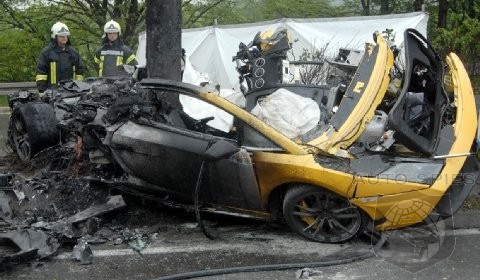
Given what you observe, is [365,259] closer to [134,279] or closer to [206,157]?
[206,157]

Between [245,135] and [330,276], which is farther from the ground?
[245,135]

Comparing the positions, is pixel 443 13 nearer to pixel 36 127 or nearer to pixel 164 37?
pixel 164 37

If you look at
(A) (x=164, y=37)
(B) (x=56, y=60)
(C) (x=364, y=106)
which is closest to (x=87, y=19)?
(B) (x=56, y=60)

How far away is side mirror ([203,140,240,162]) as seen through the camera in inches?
187

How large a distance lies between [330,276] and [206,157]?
53.1 inches

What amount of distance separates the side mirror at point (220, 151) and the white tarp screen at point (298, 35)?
17.8 feet

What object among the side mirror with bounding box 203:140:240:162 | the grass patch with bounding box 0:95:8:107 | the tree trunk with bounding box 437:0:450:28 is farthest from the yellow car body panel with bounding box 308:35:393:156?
the grass patch with bounding box 0:95:8:107

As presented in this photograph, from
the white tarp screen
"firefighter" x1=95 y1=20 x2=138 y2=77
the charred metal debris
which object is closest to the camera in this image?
the charred metal debris

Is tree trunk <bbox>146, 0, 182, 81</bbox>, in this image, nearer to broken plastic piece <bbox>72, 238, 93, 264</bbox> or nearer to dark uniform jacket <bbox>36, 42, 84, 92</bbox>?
dark uniform jacket <bbox>36, 42, 84, 92</bbox>

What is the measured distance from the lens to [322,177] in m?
4.79

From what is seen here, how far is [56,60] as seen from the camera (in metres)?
8.80

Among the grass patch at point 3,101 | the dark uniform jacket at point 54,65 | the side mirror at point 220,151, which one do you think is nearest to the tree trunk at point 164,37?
the dark uniform jacket at point 54,65

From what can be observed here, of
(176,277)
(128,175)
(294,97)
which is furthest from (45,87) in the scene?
(176,277)

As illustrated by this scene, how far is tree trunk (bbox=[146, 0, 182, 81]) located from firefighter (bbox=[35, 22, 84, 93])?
224 cm
